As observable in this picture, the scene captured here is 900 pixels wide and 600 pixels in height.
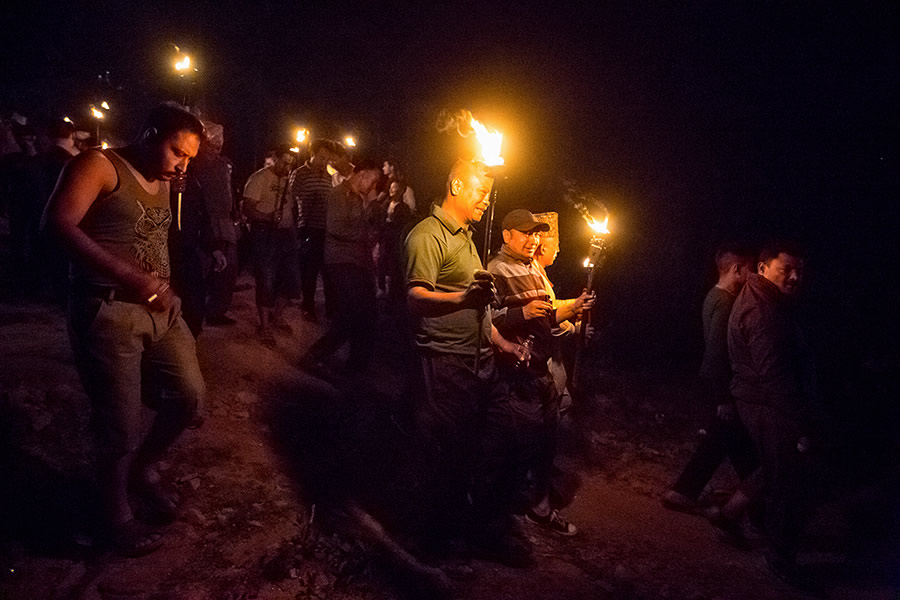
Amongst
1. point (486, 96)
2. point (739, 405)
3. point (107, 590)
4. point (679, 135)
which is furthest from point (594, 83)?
point (107, 590)

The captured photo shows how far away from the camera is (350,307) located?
23.2 feet

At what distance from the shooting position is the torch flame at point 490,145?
3824mm

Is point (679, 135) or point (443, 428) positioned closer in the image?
point (443, 428)

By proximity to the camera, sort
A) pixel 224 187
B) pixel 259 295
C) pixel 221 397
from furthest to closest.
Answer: pixel 259 295 < pixel 224 187 < pixel 221 397

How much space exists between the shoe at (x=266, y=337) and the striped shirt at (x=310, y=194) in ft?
5.24

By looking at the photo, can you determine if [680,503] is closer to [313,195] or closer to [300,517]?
[300,517]

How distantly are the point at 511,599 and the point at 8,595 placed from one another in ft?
10.1

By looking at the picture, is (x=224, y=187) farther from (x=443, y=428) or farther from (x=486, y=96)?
(x=486, y=96)

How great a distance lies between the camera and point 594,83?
1292cm

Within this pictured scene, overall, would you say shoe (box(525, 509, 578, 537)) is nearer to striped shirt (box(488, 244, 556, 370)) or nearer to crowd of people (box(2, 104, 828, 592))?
crowd of people (box(2, 104, 828, 592))

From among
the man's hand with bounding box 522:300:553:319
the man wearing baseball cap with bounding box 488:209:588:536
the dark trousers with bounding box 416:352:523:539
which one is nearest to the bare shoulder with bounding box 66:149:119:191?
the dark trousers with bounding box 416:352:523:539

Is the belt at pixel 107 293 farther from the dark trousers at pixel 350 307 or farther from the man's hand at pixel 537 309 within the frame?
the dark trousers at pixel 350 307

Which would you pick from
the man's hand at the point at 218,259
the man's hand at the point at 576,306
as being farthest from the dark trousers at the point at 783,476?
the man's hand at the point at 218,259

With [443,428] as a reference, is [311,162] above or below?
above
